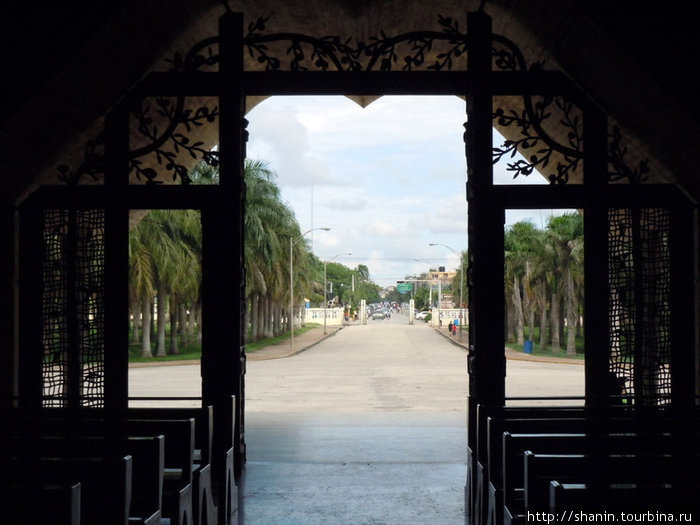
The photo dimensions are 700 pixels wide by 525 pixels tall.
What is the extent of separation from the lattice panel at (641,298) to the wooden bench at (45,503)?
629 centimetres

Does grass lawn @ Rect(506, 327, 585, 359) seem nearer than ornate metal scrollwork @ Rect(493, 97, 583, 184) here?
No

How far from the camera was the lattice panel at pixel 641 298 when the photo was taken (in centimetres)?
833

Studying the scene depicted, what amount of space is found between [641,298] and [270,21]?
5291 millimetres

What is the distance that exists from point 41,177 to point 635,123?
6.20 meters

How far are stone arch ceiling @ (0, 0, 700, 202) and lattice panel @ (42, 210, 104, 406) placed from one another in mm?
602

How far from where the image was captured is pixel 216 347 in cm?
815

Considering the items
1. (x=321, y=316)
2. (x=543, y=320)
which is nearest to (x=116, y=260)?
(x=543, y=320)

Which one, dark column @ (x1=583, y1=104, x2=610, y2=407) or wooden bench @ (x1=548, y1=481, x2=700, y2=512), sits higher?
dark column @ (x1=583, y1=104, x2=610, y2=407)

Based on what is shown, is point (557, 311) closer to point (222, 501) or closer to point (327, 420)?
point (327, 420)

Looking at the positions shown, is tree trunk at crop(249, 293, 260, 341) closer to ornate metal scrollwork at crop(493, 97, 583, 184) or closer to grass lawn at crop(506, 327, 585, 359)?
grass lawn at crop(506, 327, 585, 359)

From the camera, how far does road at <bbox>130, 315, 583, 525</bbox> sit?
7.37 meters

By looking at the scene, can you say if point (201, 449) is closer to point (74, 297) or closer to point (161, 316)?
point (74, 297)

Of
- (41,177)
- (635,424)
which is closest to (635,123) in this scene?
(635,424)

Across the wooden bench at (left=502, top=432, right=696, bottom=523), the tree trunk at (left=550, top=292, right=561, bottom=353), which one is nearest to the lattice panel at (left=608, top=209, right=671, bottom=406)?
the wooden bench at (left=502, top=432, right=696, bottom=523)
